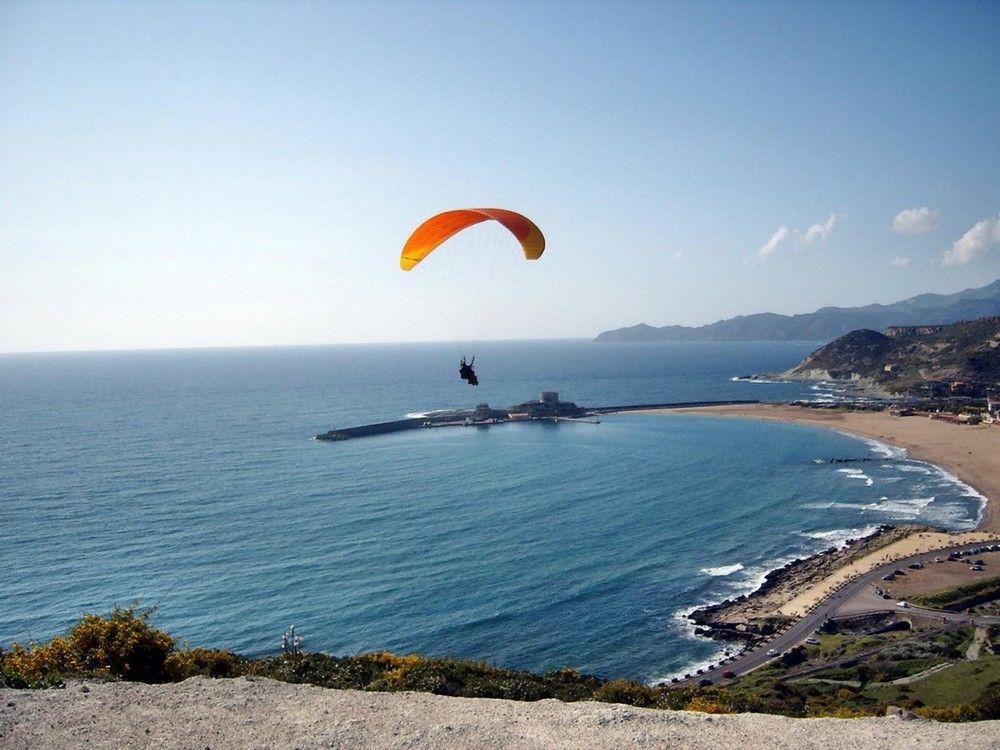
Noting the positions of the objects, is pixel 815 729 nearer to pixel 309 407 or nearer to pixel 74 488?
pixel 74 488

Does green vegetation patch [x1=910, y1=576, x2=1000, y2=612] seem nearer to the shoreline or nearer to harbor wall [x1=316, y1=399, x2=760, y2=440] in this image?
the shoreline

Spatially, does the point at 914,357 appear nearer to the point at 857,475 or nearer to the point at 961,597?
the point at 857,475

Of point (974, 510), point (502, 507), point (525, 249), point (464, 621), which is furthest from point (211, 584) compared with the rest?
point (974, 510)

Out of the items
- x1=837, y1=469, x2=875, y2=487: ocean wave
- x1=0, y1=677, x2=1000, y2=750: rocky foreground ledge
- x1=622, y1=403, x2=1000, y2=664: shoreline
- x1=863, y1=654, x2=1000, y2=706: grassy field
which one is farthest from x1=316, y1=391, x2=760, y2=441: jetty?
x1=0, y1=677, x2=1000, y2=750: rocky foreground ledge

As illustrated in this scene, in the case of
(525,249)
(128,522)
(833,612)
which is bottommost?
(833,612)

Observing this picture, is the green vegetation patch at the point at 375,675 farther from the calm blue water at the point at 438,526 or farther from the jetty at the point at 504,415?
the jetty at the point at 504,415

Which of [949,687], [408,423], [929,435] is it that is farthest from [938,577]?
[408,423]
